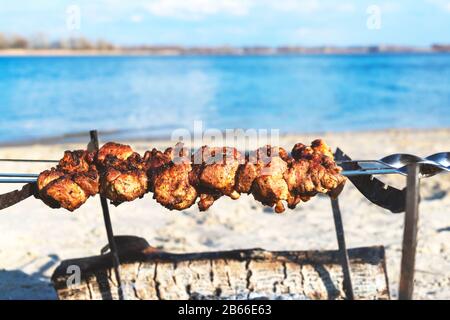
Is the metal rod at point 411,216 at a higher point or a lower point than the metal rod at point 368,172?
lower

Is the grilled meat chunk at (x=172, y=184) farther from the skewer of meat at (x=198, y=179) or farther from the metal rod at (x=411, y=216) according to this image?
the metal rod at (x=411, y=216)

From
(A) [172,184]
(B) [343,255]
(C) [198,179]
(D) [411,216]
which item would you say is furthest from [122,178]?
(B) [343,255]

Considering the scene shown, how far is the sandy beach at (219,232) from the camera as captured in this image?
509 cm

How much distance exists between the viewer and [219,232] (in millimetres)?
6324


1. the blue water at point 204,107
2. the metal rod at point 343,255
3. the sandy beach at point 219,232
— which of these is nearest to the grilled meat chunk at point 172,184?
the metal rod at point 343,255

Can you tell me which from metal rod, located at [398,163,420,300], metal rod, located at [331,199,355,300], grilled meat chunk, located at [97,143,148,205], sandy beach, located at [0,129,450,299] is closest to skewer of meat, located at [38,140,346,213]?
grilled meat chunk, located at [97,143,148,205]

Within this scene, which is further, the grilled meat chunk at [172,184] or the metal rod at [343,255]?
the metal rod at [343,255]

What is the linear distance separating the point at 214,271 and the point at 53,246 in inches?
98.8

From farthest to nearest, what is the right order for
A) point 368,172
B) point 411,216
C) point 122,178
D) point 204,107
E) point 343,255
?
point 204,107 → point 343,255 → point 122,178 → point 368,172 → point 411,216

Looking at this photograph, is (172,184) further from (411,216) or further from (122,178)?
(411,216)

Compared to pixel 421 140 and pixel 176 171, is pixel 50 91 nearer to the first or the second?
pixel 421 140

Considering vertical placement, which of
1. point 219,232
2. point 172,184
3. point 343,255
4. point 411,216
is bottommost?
point 219,232

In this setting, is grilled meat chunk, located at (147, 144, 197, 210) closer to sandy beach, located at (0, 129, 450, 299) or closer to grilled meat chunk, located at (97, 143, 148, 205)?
grilled meat chunk, located at (97, 143, 148, 205)

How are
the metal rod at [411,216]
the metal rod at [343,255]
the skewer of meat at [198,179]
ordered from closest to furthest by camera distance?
the metal rod at [411,216], the skewer of meat at [198,179], the metal rod at [343,255]
